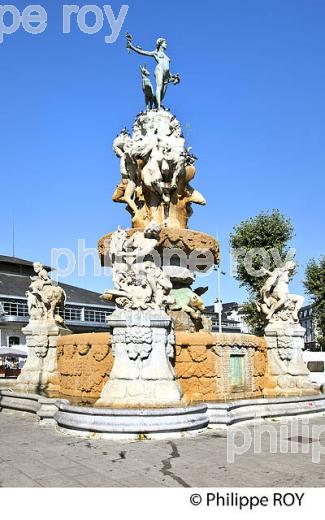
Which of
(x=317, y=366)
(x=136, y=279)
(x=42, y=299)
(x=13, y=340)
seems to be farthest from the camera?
(x=13, y=340)

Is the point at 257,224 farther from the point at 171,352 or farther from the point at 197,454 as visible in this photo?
the point at 197,454

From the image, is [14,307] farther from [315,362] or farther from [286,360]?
[286,360]

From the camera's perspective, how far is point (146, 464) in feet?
22.3

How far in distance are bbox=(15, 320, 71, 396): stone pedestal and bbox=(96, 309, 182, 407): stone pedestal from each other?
14.6 ft

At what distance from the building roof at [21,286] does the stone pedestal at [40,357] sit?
104 feet

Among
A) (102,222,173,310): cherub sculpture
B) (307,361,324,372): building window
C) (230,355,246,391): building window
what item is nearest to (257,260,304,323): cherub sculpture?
(230,355,246,391): building window

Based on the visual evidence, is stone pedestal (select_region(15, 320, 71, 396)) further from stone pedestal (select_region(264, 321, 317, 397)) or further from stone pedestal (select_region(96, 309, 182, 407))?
stone pedestal (select_region(264, 321, 317, 397))

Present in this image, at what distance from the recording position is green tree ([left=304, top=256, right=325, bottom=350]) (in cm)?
3497

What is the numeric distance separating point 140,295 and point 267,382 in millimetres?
4764

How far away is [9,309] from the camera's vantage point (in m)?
44.1

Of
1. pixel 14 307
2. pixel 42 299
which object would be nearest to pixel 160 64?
pixel 42 299

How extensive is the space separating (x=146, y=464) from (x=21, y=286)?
43315 mm
